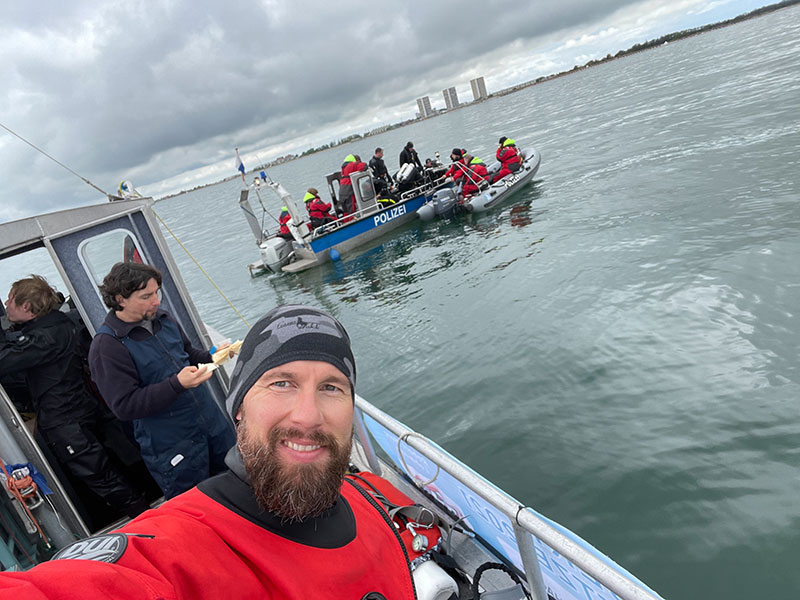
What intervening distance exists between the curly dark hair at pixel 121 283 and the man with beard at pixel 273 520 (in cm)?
148

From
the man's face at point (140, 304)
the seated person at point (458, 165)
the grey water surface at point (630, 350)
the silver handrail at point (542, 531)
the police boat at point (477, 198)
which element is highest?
the man's face at point (140, 304)

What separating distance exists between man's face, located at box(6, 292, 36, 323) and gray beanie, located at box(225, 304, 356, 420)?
2.46 meters

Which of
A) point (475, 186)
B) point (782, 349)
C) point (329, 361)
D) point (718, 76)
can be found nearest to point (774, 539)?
point (782, 349)

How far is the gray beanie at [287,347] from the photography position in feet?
4.75

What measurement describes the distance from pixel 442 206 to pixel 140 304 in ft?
48.3

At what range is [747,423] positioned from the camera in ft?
14.8

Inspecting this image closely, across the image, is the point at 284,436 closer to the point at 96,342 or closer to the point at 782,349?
the point at 96,342

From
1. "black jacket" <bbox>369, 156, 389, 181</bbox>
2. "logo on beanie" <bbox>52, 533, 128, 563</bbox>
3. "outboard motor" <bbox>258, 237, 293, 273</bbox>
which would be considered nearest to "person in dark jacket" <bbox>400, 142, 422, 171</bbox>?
"black jacket" <bbox>369, 156, 389, 181</bbox>

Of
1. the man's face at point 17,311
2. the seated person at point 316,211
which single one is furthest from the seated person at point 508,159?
the man's face at point 17,311

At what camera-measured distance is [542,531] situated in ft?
5.02

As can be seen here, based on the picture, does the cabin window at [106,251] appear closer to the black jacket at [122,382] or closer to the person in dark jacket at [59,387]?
the person in dark jacket at [59,387]

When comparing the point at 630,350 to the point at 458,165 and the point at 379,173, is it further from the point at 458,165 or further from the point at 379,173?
the point at 379,173

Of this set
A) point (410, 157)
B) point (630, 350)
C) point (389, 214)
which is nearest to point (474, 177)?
point (410, 157)

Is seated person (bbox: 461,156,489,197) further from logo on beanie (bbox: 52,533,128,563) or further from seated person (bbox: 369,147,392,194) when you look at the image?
logo on beanie (bbox: 52,533,128,563)
